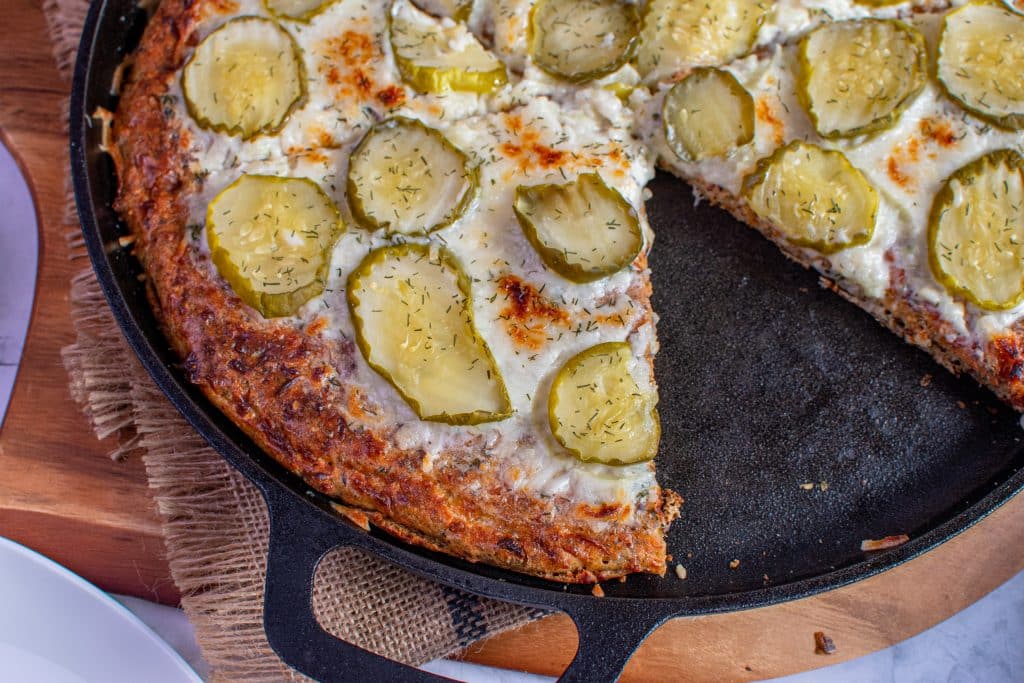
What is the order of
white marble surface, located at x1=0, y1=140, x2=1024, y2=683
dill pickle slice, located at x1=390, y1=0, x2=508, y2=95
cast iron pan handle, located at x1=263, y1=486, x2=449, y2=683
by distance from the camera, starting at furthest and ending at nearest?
white marble surface, located at x1=0, y1=140, x2=1024, y2=683
dill pickle slice, located at x1=390, y1=0, x2=508, y2=95
cast iron pan handle, located at x1=263, y1=486, x2=449, y2=683

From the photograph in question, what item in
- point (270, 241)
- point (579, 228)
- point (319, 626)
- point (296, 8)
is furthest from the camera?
point (296, 8)

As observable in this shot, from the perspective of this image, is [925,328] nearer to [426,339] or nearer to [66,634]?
[426,339]

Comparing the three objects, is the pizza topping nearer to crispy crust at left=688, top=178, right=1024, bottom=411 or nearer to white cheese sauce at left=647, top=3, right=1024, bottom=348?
white cheese sauce at left=647, top=3, right=1024, bottom=348

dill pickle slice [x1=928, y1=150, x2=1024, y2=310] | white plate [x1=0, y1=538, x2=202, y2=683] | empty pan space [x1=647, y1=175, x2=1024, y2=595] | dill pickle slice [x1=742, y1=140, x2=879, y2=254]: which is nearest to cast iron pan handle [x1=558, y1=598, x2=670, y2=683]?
empty pan space [x1=647, y1=175, x2=1024, y2=595]

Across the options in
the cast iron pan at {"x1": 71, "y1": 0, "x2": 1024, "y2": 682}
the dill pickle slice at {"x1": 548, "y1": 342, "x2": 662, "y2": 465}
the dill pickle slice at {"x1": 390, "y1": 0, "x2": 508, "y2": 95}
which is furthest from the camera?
the dill pickle slice at {"x1": 390, "y1": 0, "x2": 508, "y2": 95}

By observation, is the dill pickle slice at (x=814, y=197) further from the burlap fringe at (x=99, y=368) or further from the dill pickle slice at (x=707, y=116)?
the burlap fringe at (x=99, y=368)

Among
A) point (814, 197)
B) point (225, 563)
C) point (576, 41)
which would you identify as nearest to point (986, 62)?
point (814, 197)
